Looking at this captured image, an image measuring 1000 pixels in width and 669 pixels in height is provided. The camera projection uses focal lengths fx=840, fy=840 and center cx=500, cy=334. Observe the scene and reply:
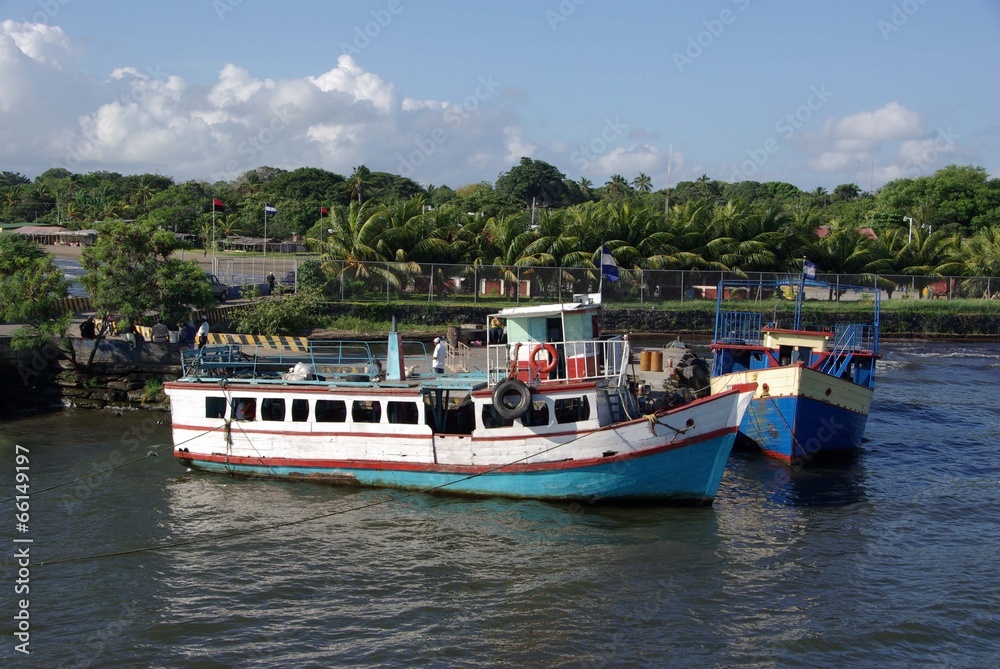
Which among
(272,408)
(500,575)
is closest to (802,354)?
(500,575)

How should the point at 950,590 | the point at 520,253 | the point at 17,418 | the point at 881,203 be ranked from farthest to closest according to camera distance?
the point at 881,203 < the point at 520,253 < the point at 17,418 < the point at 950,590

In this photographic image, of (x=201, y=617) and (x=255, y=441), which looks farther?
(x=255, y=441)

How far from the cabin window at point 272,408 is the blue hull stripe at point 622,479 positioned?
3536 millimetres

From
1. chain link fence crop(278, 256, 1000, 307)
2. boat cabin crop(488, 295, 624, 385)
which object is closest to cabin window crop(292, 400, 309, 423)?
boat cabin crop(488, 295, 624, 385)

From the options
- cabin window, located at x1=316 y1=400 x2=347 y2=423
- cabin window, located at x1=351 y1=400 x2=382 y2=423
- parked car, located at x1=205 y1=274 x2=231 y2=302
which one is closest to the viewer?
cabin window, located at x1=351 y1=400 x2=382 y2=423

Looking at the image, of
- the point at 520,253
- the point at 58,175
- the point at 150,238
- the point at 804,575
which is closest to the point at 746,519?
the point at 804,575

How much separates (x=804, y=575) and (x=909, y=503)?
583 centimetres

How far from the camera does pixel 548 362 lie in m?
19.2

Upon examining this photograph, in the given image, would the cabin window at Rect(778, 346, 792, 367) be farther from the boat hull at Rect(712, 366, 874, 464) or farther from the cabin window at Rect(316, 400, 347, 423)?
the cabin window at Rect(316, 400, 347, 423)

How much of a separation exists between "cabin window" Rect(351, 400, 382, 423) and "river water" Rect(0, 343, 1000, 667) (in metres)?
1.73

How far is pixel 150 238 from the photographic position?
1110 inches

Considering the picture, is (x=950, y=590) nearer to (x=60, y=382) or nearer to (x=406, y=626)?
(x=406, y=626)

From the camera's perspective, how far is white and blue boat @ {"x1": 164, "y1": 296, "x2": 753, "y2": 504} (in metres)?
18.0

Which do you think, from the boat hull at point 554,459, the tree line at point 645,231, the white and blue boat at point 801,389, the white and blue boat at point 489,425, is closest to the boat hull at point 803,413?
the white and blue boat at point 801,389
